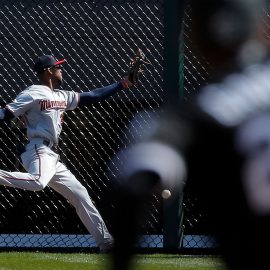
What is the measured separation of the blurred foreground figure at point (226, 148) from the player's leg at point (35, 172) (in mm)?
6183

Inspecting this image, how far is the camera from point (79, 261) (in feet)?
27.9

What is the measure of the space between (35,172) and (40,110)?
52 centimetres

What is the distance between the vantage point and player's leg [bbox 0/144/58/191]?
878 cm

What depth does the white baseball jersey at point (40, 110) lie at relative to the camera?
8.86m

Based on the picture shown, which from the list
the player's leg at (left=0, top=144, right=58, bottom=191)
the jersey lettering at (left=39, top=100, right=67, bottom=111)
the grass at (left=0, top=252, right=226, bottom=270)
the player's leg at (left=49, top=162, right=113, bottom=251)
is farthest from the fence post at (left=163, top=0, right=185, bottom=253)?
the player's leg at (left=0, top=144, right=58, bottom=191)

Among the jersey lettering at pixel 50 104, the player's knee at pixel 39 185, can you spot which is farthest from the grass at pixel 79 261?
the jersey lettering at pixel 50 104

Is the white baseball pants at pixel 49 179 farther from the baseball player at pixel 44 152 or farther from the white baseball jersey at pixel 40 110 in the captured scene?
the white baseball jersey at pixel 40 110

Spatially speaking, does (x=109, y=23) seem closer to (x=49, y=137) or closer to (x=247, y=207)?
(x=49, y=137)

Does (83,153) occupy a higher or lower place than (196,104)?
lower

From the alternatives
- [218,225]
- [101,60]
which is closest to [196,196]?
[218,225]

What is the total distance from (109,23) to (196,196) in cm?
826

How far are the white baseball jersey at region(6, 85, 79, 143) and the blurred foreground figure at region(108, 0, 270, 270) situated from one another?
6.29m

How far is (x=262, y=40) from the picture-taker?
8.58 feet

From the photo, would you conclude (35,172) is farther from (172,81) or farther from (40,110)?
(172,81)
